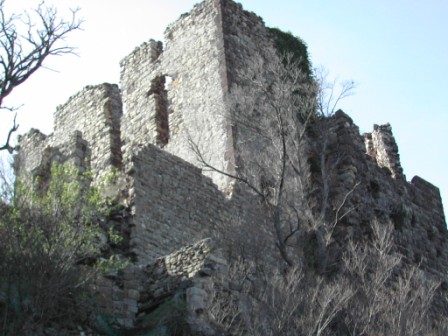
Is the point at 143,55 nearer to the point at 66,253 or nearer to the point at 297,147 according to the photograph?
the point at 297,147

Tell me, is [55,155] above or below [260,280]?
above

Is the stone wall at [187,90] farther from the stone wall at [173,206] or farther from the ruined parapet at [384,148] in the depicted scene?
the ruined parapet at [384,148]

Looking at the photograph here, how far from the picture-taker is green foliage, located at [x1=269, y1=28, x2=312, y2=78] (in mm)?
22156

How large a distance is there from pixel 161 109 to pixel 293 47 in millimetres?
3301

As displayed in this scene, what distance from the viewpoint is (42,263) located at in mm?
11625

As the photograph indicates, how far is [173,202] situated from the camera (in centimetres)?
1759

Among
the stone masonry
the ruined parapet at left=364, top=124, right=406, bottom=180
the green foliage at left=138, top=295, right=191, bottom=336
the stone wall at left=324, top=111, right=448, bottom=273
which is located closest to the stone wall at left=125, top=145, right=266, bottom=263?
the stone masonry

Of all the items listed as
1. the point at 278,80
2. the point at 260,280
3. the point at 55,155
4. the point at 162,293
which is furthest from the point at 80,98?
the point at 162,293

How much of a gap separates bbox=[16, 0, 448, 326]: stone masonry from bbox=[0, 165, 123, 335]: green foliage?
11.3ft

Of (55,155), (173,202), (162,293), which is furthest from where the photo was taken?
(55,155)

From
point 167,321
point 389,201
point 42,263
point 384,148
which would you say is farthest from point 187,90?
point 42,263

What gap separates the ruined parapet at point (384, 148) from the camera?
→ 2341cm

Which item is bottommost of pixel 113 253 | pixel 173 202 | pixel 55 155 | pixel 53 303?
pixel 53 303

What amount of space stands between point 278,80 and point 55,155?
13.6ft
